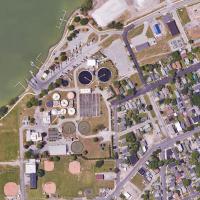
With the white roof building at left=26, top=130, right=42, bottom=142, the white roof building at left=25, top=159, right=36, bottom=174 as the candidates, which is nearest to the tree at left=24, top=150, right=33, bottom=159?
the white roof building at left=25, top=159, right=36, bottom=174

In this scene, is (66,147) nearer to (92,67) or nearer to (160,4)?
(92,67)

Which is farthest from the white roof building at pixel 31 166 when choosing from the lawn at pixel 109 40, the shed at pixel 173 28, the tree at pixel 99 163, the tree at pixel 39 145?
the shed at pixel 173 28

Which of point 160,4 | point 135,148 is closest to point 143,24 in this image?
point 160,4

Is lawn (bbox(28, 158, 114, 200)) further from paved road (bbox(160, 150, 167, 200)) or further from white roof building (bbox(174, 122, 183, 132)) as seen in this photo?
white roof building (bbox(174, 122, 183, 132))

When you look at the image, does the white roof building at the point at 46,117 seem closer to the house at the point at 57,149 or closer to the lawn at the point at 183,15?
the house at the point at 57,149

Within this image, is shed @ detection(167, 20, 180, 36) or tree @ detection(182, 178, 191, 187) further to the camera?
tree @ detection(182, 178, 191, 187)

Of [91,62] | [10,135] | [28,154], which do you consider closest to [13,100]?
[10,135]
